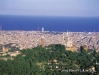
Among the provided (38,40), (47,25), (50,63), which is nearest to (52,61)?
(50,63)

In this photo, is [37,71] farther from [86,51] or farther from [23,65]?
[86,51]

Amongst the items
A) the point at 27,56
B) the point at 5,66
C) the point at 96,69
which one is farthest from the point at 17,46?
the point at 96,69

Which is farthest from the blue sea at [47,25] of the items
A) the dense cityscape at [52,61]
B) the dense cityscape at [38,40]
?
the dense cityscape at [52,61]

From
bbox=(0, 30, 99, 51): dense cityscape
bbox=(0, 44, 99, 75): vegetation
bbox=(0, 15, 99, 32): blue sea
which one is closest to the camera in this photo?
bbox=(0, 44, 99, 75): vegetation

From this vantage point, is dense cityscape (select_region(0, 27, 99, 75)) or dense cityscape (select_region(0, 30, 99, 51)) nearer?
dense cityscape (select_region(0, 27, 99, 75))

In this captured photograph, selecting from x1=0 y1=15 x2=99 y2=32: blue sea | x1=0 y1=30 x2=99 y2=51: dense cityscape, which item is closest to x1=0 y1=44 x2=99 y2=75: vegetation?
x1=0 y1=30 x2=99 y2=51: dense cityscape

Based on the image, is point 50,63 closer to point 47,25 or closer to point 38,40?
point 38,40

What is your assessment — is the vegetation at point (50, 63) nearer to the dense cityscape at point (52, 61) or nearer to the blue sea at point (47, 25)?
the dense cityscape at point (52, 61)

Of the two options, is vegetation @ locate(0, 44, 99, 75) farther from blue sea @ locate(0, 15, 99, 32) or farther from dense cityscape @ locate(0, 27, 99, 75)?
blue sea @ locate(0, 15, 99, 32)
